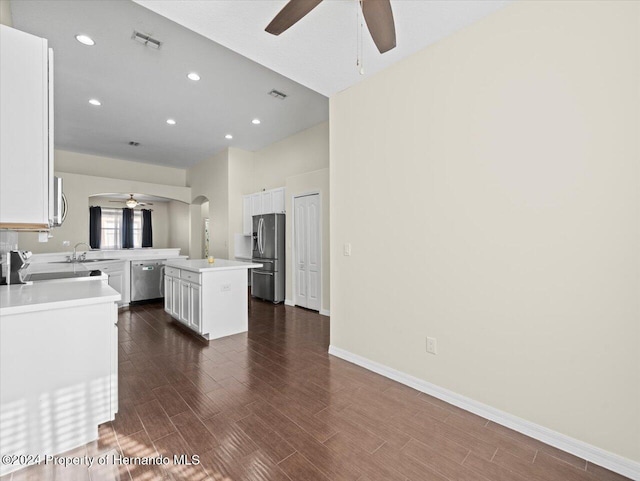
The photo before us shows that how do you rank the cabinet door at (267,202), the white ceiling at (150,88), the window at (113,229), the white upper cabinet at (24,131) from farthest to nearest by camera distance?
the window at (113,229), the cabinet door at (267,202), the white ceiling at (150,88), the white upper cabinet at (24,131)

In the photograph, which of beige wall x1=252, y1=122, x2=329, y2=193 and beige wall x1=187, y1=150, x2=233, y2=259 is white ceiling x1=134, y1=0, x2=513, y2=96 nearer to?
beige wall x1=252, y1=122, x2=329, y2=193

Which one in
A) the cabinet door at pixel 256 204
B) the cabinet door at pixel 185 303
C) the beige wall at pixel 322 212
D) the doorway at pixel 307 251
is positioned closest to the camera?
the cabinet door at pixel 185 303

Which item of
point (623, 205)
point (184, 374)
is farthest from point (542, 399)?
point (184, 374)

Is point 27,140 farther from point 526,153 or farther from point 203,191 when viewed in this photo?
point 203,191

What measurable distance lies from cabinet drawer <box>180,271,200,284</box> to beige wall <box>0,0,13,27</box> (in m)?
2.74

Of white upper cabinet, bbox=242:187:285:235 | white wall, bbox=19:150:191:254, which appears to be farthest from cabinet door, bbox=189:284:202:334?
white wall, bbox=19:150:191:254

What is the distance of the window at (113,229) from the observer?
10547 millimetres

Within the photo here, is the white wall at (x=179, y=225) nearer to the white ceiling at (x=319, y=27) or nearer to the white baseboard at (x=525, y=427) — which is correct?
the white ceiling at (x=319, y=27)

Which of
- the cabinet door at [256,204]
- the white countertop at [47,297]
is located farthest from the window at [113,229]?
the white countertop at [47,297]

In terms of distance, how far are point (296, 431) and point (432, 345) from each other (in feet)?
4.10

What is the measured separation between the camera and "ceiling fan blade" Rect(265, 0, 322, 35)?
1644 millimetres

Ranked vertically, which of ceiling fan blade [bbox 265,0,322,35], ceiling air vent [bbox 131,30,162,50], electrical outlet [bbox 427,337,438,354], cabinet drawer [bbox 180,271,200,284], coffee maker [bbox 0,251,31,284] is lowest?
electrical outlet [bbox 427,337,438,354]

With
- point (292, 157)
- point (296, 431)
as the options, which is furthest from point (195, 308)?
point (292, 157)

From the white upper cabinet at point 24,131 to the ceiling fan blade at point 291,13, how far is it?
4.06ft
